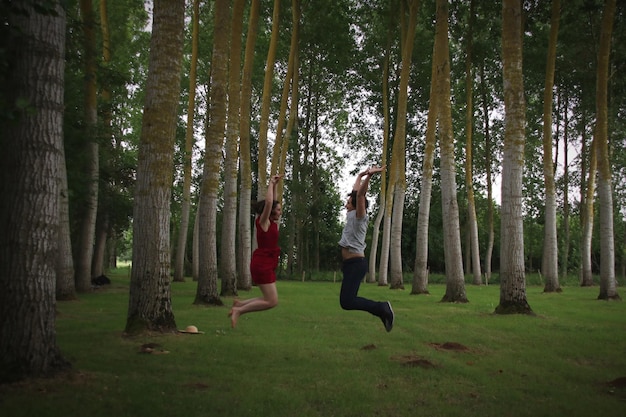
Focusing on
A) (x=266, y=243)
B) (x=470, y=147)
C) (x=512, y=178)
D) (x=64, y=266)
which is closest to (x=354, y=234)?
(x=266, y=243)

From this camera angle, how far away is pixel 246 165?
23.1 m

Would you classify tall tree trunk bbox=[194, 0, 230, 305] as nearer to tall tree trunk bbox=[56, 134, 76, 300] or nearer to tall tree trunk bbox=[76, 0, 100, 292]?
tall tree trunk bbox=[56, 134, 76, 300]

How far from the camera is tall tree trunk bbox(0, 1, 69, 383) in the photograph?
5559 mm

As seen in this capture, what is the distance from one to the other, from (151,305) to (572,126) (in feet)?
112

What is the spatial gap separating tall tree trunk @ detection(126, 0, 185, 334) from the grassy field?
1.89 ft

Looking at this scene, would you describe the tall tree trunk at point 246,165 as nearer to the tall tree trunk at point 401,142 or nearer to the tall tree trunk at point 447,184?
Answer: the tall tree trunk at point 401,142

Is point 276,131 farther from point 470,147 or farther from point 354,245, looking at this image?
point 354,245

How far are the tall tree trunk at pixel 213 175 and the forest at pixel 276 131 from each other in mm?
60

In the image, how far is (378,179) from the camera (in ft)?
142

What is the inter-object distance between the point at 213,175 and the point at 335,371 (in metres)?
9.68

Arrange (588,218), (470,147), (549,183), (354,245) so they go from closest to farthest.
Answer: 1. (354,245)
2. (549,183)
3. (588,218)
4. (470,147)

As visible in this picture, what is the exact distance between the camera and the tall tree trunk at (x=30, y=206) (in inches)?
219

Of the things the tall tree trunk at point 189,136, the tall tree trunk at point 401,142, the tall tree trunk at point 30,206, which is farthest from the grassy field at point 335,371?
the tall tree trunk at point 189,136

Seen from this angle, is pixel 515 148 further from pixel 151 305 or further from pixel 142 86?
pixel 142 86
